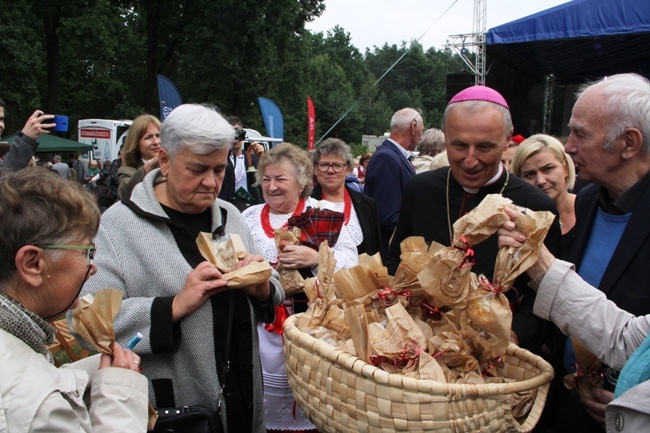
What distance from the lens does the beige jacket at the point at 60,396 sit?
121 cm

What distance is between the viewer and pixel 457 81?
12328mm

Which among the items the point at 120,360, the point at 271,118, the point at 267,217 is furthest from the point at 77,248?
the point at 271,118

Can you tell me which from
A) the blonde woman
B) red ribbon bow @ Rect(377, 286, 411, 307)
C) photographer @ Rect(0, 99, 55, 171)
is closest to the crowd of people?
red ribbon bow @ Rect(377, 286, 411, 307)

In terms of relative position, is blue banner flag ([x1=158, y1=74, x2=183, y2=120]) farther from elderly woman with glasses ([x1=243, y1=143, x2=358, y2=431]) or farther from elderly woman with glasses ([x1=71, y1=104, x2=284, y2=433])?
elderly woman with glasses ([x1=71, y1=104, x2=284, y2=433])

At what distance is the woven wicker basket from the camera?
137cm

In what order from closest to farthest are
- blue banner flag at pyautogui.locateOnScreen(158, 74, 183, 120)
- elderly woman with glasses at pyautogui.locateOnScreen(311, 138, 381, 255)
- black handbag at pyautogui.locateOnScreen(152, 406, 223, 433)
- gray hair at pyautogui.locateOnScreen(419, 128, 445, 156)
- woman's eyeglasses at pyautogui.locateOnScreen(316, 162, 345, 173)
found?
1. black handbag at pyautogui.locateOnScreen(152, 406, 223, 433)
2. elderly woman with glasses at pyautogui.locateOnScreen(311, 138, 381, 255)
3. woman's eyeglasses at pyautogui.locateOnScreen(316, 162, 345, 173)
4. gray hair at pyautogui.locateOnScreen(419, 128, 445, 156)
5. blue banner flag at pyautogui.locateOnScreen(158, 74, 183, 120)

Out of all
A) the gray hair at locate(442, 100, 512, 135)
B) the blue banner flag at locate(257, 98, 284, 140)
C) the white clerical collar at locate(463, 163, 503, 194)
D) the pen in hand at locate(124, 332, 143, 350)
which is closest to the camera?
the pen in hand at locate(124, 332, 143, 350)

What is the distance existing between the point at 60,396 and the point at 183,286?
A: 0.76 metres

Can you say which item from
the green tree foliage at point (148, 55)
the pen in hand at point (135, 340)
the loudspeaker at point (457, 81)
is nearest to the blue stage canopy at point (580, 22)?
the loudspeaker at point (457, 81)

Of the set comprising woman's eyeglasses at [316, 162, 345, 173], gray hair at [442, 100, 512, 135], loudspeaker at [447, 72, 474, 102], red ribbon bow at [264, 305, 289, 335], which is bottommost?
red ribbon bow at [264, 305, 289, 335]

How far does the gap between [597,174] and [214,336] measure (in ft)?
4.80

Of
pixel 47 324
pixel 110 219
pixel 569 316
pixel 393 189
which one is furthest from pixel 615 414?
pixel 393 189

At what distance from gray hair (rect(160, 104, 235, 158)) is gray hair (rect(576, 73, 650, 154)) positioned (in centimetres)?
133

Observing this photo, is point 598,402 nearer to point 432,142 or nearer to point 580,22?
point 432,142
